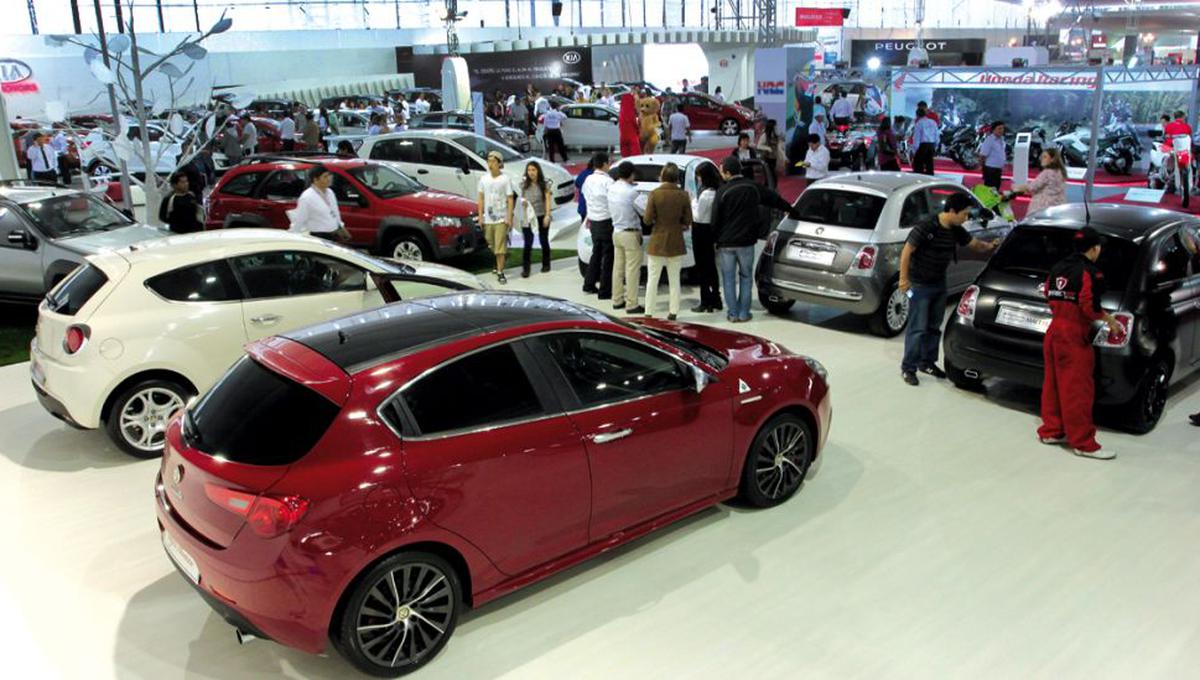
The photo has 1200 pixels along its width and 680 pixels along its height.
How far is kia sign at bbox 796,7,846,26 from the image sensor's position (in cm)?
4595

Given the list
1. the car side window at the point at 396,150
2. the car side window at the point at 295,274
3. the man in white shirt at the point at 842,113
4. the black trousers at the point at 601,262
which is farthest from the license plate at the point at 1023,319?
the man in white shirt at the point at 842,113

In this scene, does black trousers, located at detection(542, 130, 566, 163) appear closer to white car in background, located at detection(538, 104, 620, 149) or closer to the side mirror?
white car in background, located at detection(538, 104, 620, 149)

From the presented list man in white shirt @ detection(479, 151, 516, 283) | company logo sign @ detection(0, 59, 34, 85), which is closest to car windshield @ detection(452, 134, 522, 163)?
man in white shirt @ detection(479, 151, 516, 283)

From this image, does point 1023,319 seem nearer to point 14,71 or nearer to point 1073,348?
point 1073,348

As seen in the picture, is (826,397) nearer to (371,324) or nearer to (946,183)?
(371,324)

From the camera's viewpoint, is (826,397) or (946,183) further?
(946,183)

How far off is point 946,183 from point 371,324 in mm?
6755

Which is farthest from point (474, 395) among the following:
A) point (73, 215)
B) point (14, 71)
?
point (14, 71)

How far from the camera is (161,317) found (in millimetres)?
6172

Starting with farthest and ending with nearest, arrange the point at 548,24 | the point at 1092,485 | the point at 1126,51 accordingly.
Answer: the point at 548,24 < the point at 1126,51 < the point at 1092,485

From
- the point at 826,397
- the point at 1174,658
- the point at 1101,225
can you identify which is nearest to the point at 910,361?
the point at 1101,225

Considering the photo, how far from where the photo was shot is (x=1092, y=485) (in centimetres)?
564

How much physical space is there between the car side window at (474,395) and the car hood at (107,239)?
6.84m

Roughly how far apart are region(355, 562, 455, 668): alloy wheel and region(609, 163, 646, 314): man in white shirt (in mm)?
5813
